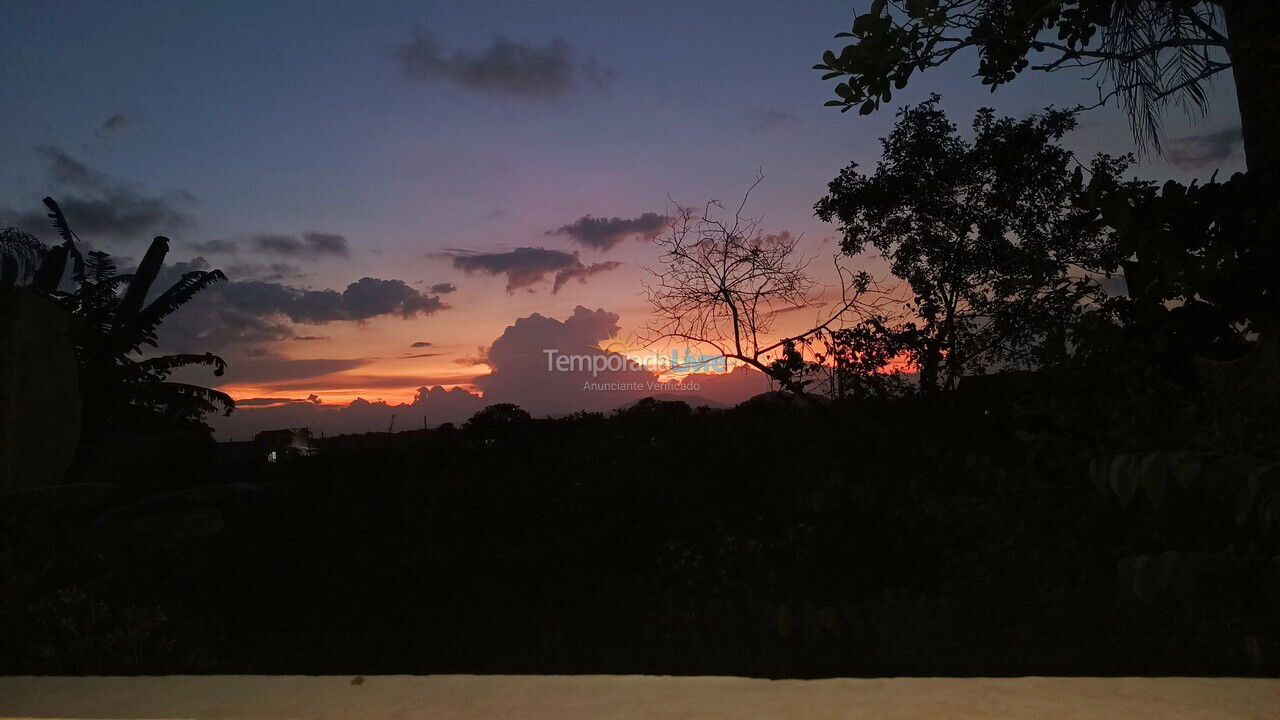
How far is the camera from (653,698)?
2.25 metres

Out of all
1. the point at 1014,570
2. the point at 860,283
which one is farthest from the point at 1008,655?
the point at 860,283

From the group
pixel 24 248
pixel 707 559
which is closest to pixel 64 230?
pixel 24 248

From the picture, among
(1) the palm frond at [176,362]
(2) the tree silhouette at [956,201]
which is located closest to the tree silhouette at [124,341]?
(1) the palm frond at [176,362]

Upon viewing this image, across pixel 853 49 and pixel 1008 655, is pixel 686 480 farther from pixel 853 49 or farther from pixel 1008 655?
pixel 853 49

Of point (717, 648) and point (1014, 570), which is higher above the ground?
point (1014, 570)

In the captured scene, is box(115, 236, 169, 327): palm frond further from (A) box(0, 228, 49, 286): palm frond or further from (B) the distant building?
(B) the distant building

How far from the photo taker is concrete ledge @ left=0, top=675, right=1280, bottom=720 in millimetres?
2115

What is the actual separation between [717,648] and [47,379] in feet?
18.4

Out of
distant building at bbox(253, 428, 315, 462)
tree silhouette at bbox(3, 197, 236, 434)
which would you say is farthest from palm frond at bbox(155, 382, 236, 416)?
distant building at bbox(253, 428, 315, 462)

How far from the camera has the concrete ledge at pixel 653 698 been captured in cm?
212

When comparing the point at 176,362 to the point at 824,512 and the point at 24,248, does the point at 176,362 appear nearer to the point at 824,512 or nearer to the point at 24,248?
the point at 24,248

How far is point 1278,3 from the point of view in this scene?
4.21m

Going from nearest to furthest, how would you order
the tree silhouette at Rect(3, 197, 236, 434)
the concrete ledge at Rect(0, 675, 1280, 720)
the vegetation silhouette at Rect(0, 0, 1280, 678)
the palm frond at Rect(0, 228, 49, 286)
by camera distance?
the concrete ledge at Rect(0, 675, 1280, 720) < the vegetation silhouette at Rect(0, 0, 1280, 678) < the tree silhouette at Rect(3, 197, 236, 434) < the palm frond at Rect(0, 228, 49, 286)

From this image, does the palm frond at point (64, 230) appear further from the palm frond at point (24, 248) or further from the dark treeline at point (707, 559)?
the dark treeline at point (707, 559)
